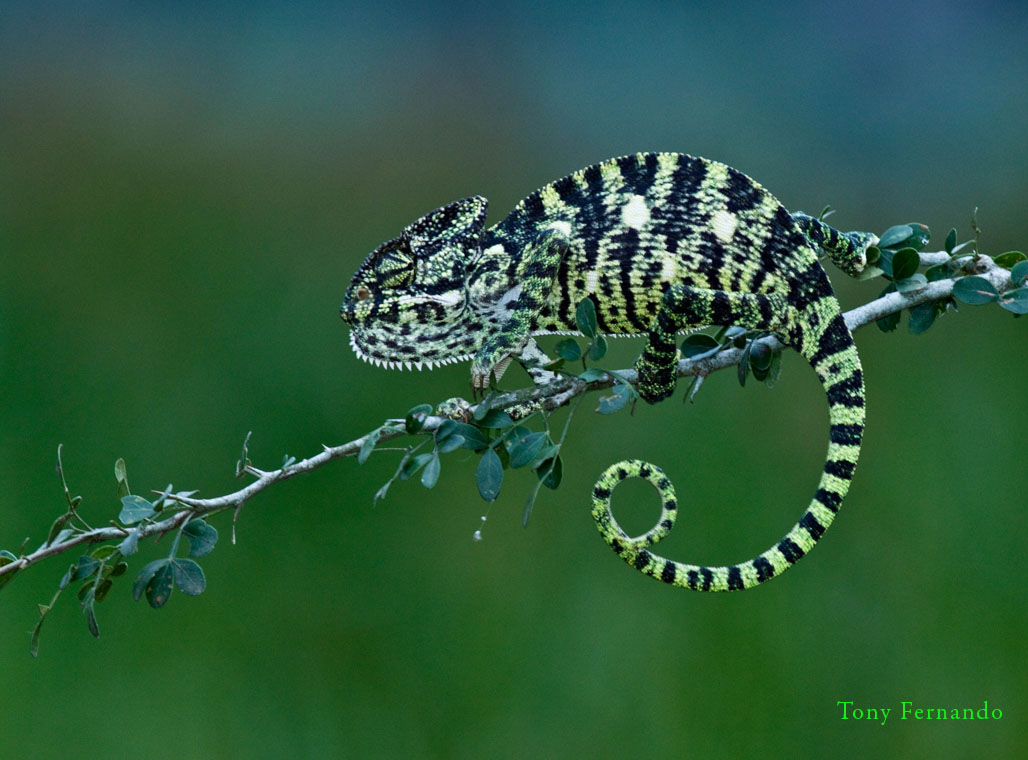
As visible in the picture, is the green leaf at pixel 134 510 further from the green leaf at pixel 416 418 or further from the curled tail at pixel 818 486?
the curled tail at pixel 818 486

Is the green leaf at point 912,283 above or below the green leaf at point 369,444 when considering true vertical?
above

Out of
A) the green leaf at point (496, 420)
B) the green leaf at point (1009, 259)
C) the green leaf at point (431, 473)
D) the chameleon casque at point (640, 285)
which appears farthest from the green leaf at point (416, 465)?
the green leaf at point (1009, 259)

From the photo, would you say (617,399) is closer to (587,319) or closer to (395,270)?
(587,319)

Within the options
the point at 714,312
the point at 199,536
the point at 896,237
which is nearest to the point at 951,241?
the point at 896,237

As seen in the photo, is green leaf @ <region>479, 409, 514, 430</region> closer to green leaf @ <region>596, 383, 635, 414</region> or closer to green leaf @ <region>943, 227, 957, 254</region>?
green leaf @ <region>596, 383, 635, 414</region>

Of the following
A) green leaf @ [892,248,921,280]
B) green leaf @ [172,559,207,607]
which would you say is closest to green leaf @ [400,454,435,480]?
green leaf @ [172,559,207,607]
